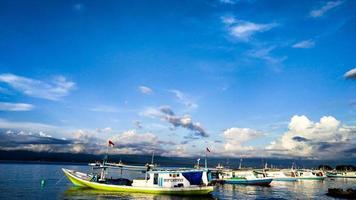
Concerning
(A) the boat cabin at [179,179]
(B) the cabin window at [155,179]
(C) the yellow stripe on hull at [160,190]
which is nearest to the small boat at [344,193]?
(C) the yellow stripe on hull at [160,190]

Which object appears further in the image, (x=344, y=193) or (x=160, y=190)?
(x=344, y=193)

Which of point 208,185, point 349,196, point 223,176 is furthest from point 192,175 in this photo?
point 223,176

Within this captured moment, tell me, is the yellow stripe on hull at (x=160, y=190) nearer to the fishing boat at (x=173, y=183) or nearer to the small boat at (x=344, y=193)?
the fishing boat at (x=173, y=183)

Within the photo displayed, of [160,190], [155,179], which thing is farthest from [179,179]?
[155,179]

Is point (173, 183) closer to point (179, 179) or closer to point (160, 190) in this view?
point (179, 179)

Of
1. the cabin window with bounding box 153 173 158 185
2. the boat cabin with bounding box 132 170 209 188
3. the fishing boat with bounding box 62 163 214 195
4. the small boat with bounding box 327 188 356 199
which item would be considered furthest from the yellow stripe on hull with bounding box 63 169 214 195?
the small boat with bounding box 327 188 356 199

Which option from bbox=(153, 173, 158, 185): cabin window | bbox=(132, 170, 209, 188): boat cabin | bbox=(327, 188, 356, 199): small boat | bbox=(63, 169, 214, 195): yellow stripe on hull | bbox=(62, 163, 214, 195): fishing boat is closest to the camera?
bbox=(63, 169, 214, 195): yellow stripe on hull

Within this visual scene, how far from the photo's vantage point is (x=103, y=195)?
6869 centimetres

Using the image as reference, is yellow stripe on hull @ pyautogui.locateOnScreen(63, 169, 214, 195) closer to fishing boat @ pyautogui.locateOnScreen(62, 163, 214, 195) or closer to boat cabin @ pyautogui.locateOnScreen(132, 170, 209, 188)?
fishing boat @ pyautogui.locateOnScreen(62, 163, 214, 195)

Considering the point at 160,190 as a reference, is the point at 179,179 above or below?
above

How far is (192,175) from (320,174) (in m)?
139

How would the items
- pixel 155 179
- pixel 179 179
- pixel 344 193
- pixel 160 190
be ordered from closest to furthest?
pixel 160 190, pixel 179 179, pixel 155 179, pixel 344 193

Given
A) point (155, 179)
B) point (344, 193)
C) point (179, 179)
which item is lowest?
point (344, 193)

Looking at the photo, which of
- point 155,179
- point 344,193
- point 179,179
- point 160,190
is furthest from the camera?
point 344,193
